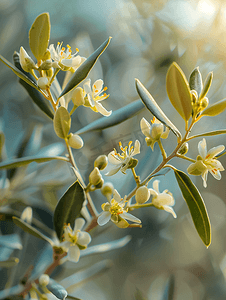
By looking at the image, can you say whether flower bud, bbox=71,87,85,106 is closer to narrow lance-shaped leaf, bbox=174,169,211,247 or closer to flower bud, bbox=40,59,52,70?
flower bud, bbox=40,59,52,70

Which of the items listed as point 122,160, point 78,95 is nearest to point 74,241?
point 122,160

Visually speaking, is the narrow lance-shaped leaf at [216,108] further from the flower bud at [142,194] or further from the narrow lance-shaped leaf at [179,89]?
the flower bud at [142,194]

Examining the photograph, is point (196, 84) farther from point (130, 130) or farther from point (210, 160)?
point (130, 130)

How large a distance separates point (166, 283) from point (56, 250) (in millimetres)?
707

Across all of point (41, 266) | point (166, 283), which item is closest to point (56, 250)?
point (41, 266)

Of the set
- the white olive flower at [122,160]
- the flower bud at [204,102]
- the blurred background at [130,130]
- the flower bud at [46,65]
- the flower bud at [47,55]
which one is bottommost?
the blurred background at [130,130]

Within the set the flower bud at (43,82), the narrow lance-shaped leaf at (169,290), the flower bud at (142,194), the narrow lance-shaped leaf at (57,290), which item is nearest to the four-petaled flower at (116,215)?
the flower bud at (142,194)

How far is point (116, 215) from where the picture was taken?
1.51 ft

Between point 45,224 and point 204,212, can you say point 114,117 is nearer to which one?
point 204,212

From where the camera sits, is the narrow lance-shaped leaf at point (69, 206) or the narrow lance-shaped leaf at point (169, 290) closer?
the narrow lance-shaped leaf at point (69, 206)

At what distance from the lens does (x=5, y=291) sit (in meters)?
0.67

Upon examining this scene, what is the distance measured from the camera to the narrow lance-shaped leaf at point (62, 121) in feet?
1.37

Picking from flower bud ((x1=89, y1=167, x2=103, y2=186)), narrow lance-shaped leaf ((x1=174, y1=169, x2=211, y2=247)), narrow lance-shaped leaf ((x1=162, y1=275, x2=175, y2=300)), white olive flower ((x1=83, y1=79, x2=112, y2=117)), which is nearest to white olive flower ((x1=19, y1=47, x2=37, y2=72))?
white olive flower ((x1=83, y1=79, x2=112, y2=117))

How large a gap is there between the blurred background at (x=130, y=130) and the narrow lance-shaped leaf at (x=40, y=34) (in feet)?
1.39
